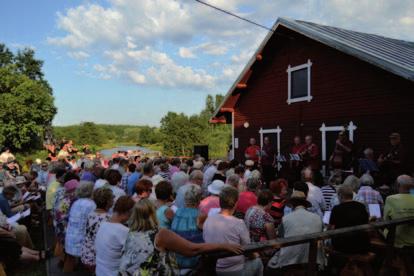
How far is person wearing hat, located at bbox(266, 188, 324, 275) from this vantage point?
3.94 meters

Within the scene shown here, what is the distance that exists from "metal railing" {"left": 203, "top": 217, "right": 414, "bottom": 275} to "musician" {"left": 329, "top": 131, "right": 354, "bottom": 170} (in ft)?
15.9

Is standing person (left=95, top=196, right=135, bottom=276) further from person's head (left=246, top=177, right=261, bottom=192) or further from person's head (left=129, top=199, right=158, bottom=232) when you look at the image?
person's head (left=246, top=177, right=261, bottom=192)

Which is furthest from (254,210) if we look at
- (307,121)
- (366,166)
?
(307,121)

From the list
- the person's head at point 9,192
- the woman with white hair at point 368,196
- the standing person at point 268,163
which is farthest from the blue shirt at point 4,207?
the standing person at point 268,163

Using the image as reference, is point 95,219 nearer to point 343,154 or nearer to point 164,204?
point 164,204

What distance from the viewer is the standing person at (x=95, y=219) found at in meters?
4.39

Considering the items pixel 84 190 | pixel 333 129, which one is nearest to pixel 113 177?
pixel 84 190

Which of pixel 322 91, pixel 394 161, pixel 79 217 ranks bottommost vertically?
pixel 79 217

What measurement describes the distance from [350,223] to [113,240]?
2461 mm

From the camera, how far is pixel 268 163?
1197 cm

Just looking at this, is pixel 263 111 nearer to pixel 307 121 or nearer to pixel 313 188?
pixel 307 121

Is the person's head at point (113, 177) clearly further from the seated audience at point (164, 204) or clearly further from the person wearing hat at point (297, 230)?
the person wearing hat at point (297, 230)

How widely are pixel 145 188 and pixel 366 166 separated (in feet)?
17.7

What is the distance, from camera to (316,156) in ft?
32.8
